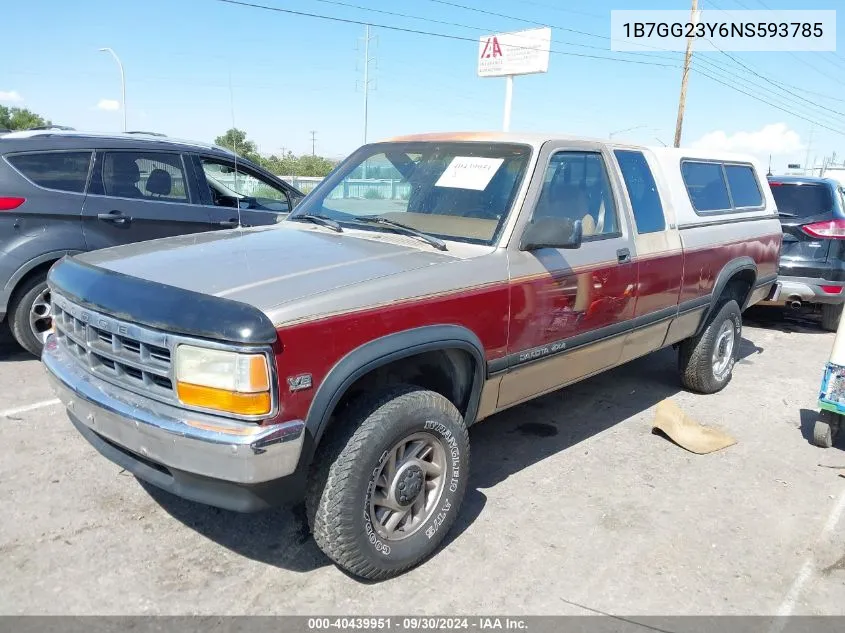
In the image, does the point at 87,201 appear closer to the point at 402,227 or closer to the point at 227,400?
the point at 402,227

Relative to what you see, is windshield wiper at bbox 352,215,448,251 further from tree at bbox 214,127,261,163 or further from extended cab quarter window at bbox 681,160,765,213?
extended cab quarter window at bbox 681,160,765,213

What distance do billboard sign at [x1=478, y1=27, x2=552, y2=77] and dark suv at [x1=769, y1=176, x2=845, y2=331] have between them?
1036 inches

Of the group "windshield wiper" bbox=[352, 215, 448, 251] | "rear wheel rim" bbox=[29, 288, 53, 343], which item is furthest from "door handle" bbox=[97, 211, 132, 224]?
"windshield wiper" bbox=[352, 215, 448, 251]

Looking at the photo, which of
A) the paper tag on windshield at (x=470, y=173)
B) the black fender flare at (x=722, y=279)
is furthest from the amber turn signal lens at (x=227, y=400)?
the black fender flare at (x=722, y=279)

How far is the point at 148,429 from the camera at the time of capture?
2.50 metres

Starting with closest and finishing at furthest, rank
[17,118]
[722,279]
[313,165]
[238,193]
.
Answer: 1. [722,279]
2. [238,193]
3. [313,165]
4. [17,118]

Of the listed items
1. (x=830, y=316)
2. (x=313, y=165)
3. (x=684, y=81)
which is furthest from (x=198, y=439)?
(x=313, y=165)

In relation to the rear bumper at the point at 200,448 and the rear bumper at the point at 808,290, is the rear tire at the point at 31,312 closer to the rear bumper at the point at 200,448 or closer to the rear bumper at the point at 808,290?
the rear bumper at the point at 200,448

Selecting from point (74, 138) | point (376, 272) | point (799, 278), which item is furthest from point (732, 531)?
point (74, 138)

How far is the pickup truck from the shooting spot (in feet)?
8.00

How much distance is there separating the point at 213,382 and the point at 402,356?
78cm

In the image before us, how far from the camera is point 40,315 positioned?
548cm

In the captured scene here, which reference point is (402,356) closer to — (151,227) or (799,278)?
(151,227)

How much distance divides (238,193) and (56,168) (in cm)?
151
